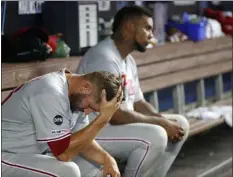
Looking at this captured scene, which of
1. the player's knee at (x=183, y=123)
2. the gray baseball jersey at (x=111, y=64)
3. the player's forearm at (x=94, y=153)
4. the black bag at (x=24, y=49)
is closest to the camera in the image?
the player's forearm at (x=94, y=153)

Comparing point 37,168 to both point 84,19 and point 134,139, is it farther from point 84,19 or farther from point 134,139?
point 84,19

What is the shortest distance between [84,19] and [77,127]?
187 centimetres

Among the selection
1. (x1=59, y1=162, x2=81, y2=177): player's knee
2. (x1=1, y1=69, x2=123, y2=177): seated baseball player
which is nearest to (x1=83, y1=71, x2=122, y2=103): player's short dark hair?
(x1=1, y1=69, x2=123, y2=177): seated baseball player

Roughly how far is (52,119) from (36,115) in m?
0.09

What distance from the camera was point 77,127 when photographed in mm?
4445

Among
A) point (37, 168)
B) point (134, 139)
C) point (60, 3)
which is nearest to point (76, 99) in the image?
point (37, 168)

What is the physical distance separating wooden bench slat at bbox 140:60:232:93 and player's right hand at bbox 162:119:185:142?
4.92 feet

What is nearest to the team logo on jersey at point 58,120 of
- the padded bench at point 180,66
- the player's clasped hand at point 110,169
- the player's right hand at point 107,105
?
the player's right hand at point 107,105

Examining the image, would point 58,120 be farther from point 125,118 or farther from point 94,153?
point 125,118

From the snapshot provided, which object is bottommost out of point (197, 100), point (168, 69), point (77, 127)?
point (197, 100)

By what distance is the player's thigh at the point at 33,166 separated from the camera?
13.3 ft

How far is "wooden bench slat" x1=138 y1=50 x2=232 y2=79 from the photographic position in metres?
6.76

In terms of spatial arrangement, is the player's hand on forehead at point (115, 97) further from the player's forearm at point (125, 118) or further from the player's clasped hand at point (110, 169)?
the player's forearm at point (125, 118)

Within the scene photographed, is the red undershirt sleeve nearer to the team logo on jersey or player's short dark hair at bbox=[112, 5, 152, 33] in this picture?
the team logo on jersey
